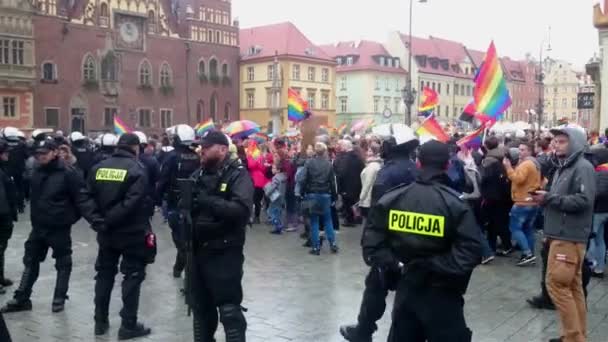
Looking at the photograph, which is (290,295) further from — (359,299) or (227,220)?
(227,220)

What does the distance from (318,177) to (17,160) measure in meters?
9.64

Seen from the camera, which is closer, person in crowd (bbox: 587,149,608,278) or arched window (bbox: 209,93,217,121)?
person in crowd (bbox: 587,149,608,278)

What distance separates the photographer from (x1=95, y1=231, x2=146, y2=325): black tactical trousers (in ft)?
19.7

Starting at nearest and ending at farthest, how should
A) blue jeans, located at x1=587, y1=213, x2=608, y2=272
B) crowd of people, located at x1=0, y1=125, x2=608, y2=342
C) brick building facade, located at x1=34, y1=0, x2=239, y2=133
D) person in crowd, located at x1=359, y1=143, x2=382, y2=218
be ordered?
crowd of people, located at x1=0, y1=125, x2=608, y2=342 → blue jeans, located at x1=587, y1=213, x2=608, y2=272 → person in crowd, located at x1=359, y1=143, x2=382, y2=218 → brick building facade, located at x1=34, y1=0, x2=239, y2=133

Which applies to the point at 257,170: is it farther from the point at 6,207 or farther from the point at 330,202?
the point at 6,207

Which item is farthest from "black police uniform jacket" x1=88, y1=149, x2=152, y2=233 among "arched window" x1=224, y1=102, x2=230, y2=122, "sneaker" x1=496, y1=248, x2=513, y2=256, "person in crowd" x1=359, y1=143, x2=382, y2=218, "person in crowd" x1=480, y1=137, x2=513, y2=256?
"arched window" x1=224, y1=102, x2=230, y2=122

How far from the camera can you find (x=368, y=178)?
10414mm

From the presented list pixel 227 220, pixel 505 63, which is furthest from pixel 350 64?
pixel 227 220

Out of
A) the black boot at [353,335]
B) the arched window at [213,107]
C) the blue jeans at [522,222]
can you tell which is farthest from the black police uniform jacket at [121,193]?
the arched window at [213,107]

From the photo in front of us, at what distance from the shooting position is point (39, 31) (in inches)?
1713

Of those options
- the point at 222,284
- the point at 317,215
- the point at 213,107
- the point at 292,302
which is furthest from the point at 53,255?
the point at 213,107

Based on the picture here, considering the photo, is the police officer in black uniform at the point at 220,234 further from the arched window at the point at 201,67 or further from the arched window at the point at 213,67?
the arched window at the point at 213,67

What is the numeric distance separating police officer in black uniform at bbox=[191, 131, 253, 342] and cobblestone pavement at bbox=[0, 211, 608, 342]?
3.67ft

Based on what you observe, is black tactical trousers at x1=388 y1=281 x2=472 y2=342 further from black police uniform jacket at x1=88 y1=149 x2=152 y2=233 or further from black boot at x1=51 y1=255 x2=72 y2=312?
black boot at x1=51 y1=255 x2=72 y2=312
